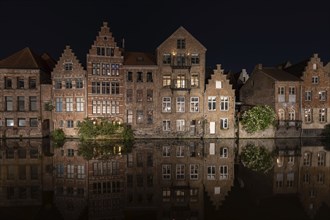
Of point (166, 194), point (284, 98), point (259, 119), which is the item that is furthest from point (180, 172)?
point (284, 98)

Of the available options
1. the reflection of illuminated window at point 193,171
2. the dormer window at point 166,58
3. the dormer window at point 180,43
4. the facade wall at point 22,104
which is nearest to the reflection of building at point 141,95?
the dormer window at point 166,58

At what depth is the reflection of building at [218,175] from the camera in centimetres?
1429

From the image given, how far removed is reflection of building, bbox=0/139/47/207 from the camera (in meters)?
13.5

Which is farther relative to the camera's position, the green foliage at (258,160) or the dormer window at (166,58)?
the dormer window at (166,58)

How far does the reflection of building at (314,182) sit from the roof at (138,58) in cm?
2657

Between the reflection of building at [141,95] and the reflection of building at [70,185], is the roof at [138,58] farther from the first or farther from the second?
the reflection of building at [70,185]

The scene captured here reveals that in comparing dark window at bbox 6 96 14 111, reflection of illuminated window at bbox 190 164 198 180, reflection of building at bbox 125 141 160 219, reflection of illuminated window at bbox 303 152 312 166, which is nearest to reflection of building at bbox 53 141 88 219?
reflection of building at bbox 125 141 160 219

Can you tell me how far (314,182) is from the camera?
16922 mm

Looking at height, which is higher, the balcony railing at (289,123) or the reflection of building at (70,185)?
the balcony railing at (289,123)

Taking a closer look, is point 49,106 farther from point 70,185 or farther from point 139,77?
point 70,185

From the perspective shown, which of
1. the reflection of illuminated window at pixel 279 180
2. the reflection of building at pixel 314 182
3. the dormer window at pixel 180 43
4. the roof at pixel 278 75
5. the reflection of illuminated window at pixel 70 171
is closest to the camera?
the reflection of building at pixel 314 182

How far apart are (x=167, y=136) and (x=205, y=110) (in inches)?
295

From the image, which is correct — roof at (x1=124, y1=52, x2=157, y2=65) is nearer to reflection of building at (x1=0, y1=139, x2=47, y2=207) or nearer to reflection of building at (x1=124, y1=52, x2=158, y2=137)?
reflection of building at (x1=124, y1=52, x2=158, y2=137)

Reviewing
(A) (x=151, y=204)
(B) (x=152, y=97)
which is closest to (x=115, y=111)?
(B) (x=152, y=97)
